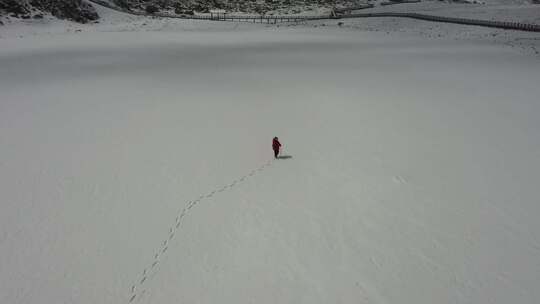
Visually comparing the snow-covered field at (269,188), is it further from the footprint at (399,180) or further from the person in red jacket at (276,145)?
the person in red jacket at (276,145)

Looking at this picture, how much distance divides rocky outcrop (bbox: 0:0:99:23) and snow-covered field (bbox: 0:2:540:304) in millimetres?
28838

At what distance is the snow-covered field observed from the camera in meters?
7.65

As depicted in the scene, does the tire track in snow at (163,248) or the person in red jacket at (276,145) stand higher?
the person in red jacket at (276,145)

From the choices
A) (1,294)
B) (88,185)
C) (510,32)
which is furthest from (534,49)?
(1,294)

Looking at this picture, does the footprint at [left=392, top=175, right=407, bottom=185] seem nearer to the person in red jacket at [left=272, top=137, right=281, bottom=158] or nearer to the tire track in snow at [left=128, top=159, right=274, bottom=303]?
the person in red jacket at [left=272, top=137, right=281, bottom=158]

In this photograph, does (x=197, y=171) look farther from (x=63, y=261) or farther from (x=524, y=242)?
(x=524, y=242)

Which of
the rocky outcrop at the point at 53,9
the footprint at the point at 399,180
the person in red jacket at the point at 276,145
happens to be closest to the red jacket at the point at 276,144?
the person in red jacket at the point at 276,145

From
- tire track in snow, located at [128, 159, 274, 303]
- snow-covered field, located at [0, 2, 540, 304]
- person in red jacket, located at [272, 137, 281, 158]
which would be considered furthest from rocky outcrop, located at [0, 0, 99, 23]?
tire track in snow, located at [128, 159, 274, 303]

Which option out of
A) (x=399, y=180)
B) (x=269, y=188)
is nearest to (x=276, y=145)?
(x=269, y=188)

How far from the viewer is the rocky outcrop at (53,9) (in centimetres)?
Answer: 4669

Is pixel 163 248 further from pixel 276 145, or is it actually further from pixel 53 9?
pixel 53 9

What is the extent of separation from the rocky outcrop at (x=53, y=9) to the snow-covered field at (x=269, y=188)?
94.6ft

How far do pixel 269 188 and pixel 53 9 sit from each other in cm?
5105

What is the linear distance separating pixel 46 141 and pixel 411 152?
12.9 metres
